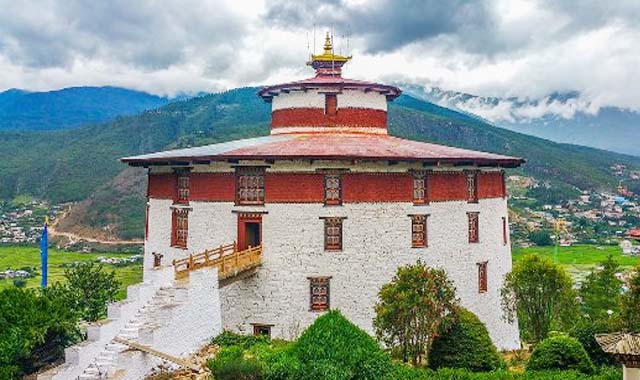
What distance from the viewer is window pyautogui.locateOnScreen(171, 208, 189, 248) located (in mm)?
28109

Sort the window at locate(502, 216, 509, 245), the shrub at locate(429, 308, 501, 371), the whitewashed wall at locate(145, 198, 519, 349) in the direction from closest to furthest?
the shrub at locate(429, 308, 501, 371) → the whitewashed wall at locate(145, 198, 519, 349) → the window at locate(502, 216, 509, 245)

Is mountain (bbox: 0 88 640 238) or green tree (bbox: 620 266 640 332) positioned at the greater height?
mountain (bbox: 0 88 640 238)

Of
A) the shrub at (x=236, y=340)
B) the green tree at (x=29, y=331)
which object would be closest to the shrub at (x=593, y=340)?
the shrub at (x=236, y=340)

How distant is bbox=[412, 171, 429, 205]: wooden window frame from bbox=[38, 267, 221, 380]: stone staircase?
8.98 m

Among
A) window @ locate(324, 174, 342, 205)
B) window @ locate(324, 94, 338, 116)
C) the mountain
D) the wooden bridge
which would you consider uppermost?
the mountain

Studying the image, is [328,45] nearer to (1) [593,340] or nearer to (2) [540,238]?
(1) [593,340]

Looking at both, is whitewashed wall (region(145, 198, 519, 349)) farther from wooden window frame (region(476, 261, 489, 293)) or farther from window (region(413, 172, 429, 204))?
wooden window frame (region(476, 261, 489, 293))

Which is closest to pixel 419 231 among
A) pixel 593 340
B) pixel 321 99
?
pixel 593 340

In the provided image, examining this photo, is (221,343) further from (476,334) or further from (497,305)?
(497,305)

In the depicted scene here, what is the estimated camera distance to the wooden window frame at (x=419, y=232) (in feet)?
87.9

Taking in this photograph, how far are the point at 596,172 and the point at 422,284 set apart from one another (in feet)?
477

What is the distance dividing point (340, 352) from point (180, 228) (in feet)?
44.3

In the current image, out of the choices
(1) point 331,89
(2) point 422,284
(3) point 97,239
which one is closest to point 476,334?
(2) point 422,284

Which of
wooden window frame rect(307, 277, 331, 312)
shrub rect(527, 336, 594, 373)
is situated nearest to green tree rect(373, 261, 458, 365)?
shrub rect(527, 336, 594, 373)
